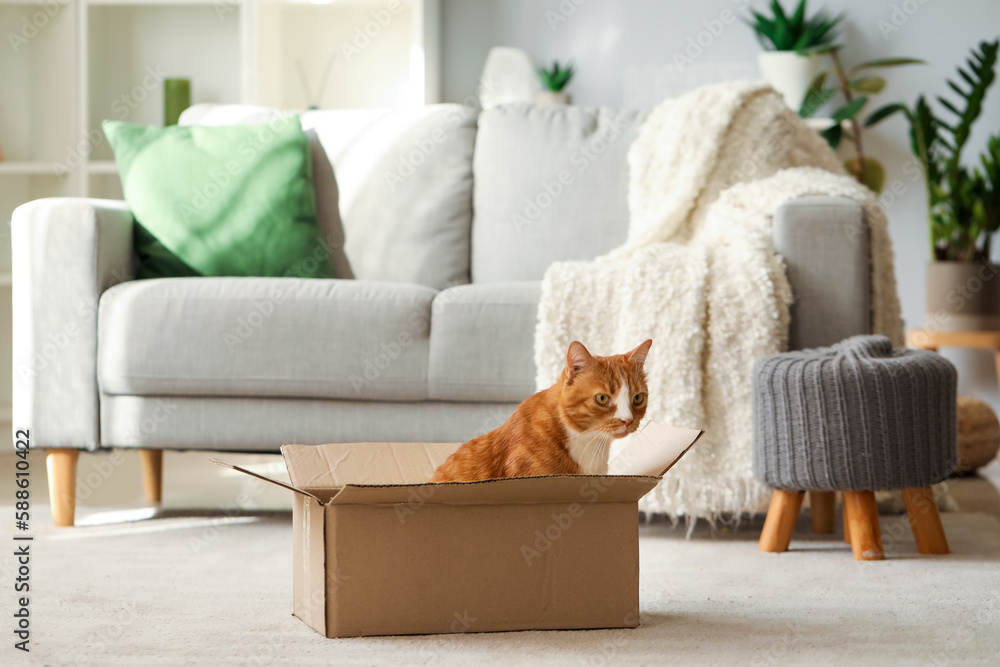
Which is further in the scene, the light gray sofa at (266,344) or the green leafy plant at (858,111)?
the green leafy plant at (858,111)

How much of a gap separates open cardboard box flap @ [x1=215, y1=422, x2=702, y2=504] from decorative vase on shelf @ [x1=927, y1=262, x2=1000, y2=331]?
203 centimetres

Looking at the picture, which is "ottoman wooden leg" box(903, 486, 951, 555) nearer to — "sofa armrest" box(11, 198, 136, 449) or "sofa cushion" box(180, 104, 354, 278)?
"sofa cushion" box(180, 104, 354, 278)

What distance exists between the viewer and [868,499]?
1.62 m

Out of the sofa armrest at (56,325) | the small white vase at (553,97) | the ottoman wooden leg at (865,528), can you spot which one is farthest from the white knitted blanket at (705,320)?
the small white vase at (553,97)

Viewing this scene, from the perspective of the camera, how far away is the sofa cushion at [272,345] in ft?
6.14

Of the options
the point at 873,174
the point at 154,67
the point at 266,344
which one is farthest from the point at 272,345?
the point at 873,174

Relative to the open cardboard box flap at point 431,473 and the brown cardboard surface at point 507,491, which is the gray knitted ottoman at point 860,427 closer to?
the open cardboard box flap at point 431,473

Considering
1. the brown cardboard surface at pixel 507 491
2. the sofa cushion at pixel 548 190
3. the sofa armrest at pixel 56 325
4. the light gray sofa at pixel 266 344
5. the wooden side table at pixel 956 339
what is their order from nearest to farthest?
the brown cardboard surface at pixel 507 491, the light gray sofa at pixel 266 344, the sofa armrest at pixel 56 325, the sofa cushion at pixel 548 190, the wooden side table at pixel 956 339

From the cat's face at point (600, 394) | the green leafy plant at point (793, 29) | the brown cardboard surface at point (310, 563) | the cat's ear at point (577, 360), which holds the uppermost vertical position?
the green leafy plant at point (793, 29)

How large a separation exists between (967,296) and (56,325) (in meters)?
2.50

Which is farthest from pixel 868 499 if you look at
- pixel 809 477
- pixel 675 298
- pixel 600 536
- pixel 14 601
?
pixel 14 601

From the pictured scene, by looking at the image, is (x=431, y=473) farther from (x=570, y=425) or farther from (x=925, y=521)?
(x=925, y=521)

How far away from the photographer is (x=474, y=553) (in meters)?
1.15

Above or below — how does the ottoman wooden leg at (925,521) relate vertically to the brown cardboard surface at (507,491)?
below
